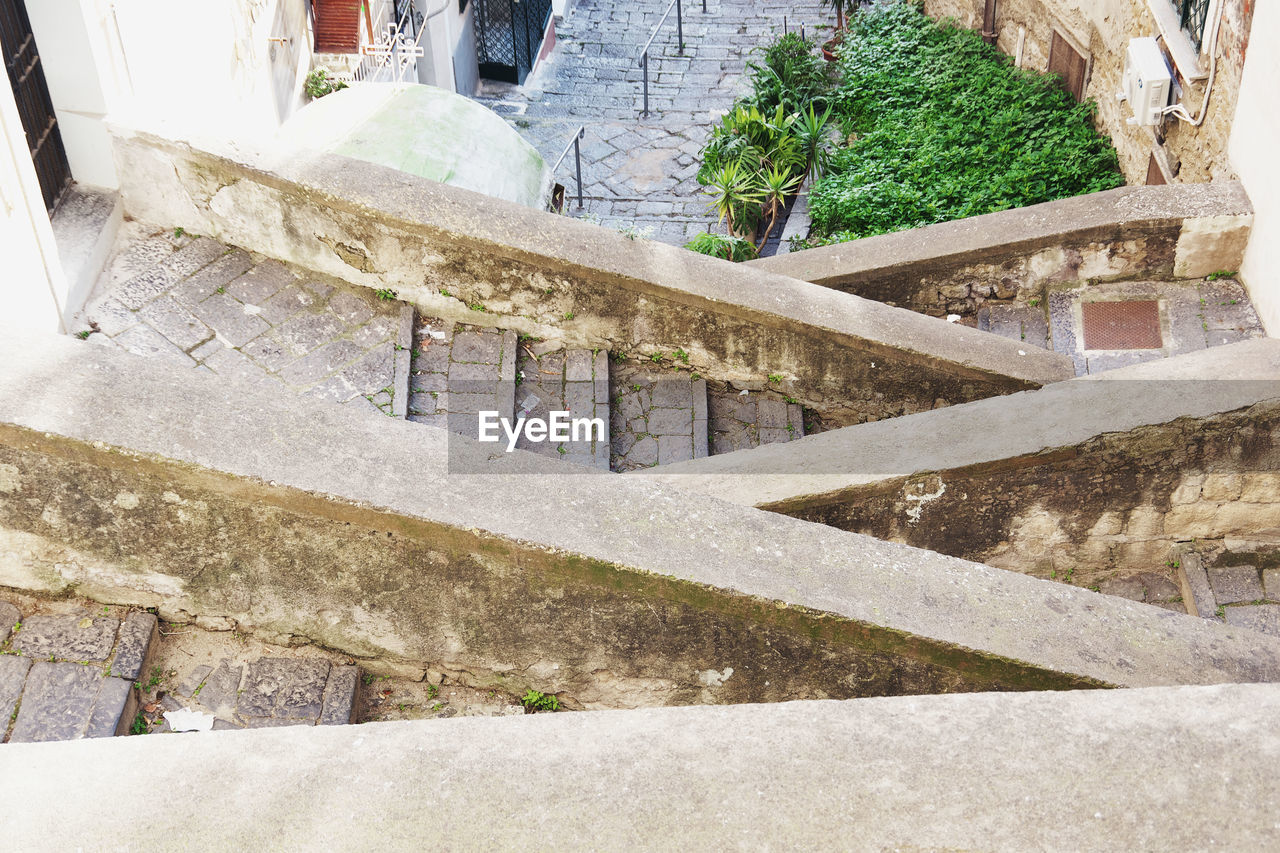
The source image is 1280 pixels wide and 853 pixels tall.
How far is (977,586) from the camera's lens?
3.22 m

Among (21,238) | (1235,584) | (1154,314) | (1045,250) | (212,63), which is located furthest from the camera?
(212,63)

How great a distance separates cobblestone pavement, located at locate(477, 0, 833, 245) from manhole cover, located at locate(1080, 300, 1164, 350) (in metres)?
4.26

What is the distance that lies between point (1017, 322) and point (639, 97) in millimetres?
7661

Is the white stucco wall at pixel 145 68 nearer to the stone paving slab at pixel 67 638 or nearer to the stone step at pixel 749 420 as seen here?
the stone step at pixel 749 420

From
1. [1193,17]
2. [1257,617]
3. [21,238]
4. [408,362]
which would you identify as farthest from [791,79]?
[21,238]

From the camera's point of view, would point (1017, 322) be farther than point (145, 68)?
Yes

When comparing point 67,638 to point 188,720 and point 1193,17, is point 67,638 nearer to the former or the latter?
point 188,720

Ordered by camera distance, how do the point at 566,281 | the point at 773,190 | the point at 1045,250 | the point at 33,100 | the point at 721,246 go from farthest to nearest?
the point at 773,190, the point at 721,246, the point at 1045,250, the point at 566,281, the point at 33,100

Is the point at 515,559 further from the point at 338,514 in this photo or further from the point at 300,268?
the point at 300,268

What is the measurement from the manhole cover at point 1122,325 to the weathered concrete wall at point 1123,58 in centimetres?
97

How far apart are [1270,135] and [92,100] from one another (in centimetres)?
551

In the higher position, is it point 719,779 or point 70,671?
point 719,779

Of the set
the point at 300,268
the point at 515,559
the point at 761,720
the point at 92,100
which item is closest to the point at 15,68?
the point at 92,100

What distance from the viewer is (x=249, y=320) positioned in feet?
16.5
